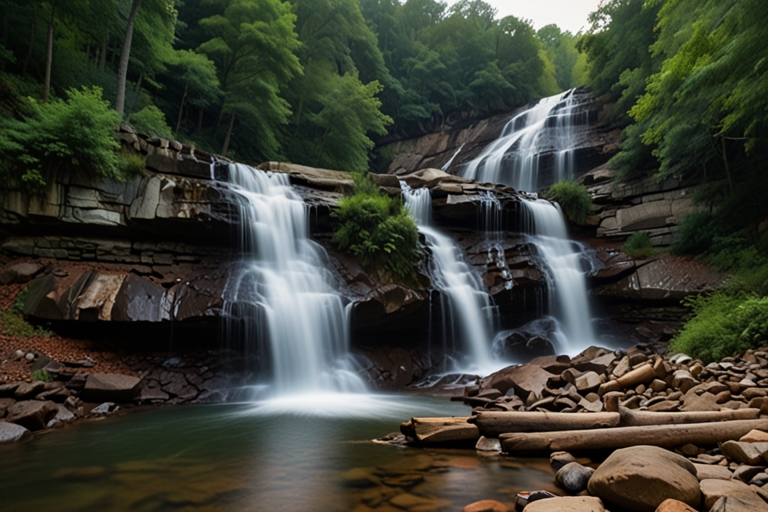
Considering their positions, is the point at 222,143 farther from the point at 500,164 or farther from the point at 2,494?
the point at 2,494

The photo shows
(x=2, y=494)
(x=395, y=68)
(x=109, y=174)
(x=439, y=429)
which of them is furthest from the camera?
(x=395, y=68)

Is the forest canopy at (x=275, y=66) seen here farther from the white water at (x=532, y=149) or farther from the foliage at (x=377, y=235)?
the foliage at (x=377, y=235)

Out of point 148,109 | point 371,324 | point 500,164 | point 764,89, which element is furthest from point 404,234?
point 500,164

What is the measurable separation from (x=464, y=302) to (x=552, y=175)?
12136 millimetres

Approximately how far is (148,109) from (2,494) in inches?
579

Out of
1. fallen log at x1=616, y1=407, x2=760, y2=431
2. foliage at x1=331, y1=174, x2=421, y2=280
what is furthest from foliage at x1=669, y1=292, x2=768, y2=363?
foliage at x1=331, y1=174, x2=421, y2=280

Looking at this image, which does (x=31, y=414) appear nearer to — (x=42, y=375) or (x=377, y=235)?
(x=42, y=375)

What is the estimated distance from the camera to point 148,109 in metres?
14.8

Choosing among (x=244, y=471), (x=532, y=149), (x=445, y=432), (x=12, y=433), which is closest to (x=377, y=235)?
(x=445, y=432)

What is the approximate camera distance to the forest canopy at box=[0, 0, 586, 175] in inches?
519

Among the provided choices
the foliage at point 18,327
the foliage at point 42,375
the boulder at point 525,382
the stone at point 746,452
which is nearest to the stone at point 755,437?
the stone at point 746,452

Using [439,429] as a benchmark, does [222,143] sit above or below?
above

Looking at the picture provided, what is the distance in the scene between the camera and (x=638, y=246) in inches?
590

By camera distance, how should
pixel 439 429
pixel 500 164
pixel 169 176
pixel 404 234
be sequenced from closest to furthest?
pixel 439 429 < pixel 169 176 < pixel 404 234 < pixel 500 164
